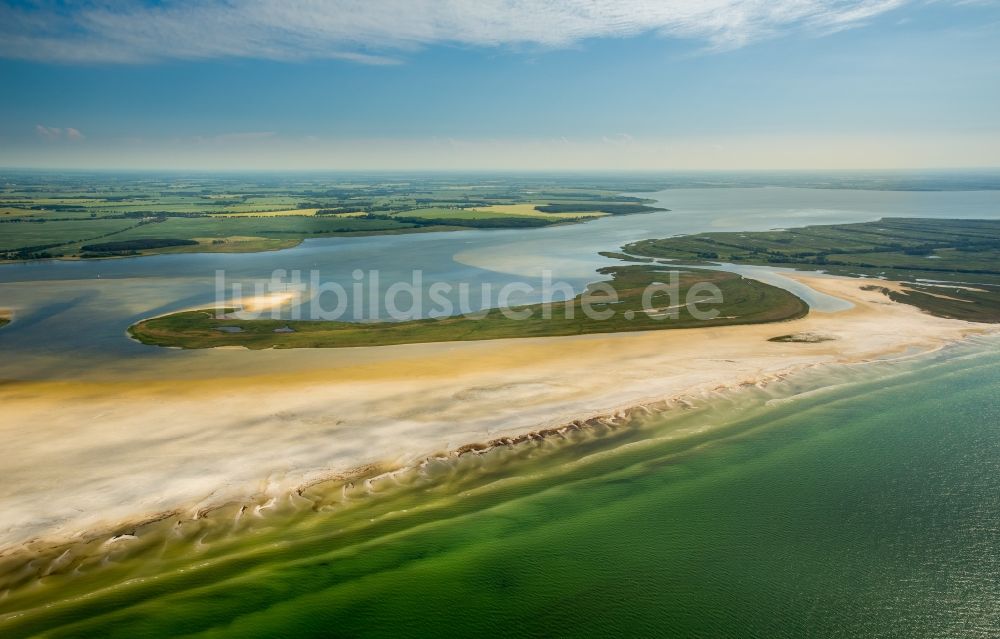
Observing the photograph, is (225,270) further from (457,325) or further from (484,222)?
(484,222)

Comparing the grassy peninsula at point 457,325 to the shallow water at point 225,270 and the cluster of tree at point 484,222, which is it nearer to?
the shallow water at point 225,270

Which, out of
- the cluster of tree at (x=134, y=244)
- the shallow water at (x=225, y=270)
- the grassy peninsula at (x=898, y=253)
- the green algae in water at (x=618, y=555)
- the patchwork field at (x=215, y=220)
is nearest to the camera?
the green algae in water at (x=618, y=555)

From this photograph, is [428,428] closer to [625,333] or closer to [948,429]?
[625,333]

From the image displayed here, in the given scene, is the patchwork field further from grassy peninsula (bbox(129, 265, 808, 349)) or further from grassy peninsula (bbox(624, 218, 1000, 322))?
grassy peninsula (bbox(129, 265, 808, 349))

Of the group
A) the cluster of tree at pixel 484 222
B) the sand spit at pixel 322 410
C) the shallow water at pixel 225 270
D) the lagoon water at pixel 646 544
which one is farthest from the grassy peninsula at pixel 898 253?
the cluster of tree at pixel 484 222

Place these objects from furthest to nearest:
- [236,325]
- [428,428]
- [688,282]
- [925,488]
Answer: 1. [688,282]
2. [236,325]
3. [428,428]
4. [925,488]

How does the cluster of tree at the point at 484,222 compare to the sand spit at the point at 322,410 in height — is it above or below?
above

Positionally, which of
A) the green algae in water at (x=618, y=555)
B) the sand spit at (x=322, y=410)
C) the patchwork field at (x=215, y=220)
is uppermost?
the patchwork field at (x=215, y=220)

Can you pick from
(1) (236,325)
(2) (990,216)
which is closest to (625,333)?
(1) (236,325)
